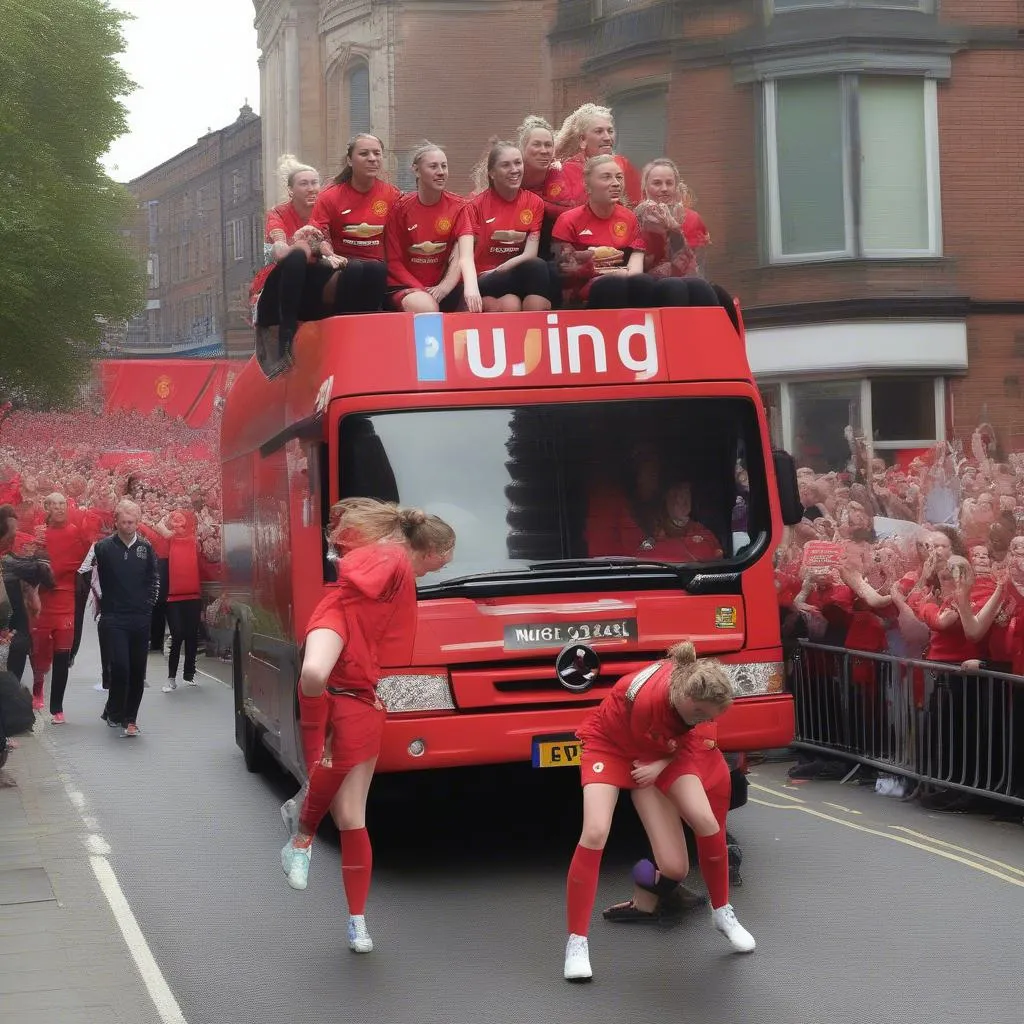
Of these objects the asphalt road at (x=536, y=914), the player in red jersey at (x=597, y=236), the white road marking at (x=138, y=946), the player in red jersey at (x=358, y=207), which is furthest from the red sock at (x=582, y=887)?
the player in red jersey at (x=358, y=207)

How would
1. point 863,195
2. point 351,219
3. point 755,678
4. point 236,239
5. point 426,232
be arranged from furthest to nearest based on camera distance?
1. point 236,239
2. point 863,195
3. point 426,232
4. point 351,219
5. point 755,678

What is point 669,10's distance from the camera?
28484mm

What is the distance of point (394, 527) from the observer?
8.10 meters

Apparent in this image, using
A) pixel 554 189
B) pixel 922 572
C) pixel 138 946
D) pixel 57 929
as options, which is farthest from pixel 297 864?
pixel 922 572

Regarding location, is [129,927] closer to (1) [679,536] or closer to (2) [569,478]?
(2) [569,478]

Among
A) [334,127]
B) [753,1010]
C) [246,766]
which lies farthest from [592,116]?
[334,127]

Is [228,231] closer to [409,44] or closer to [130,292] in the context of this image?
[130,292]

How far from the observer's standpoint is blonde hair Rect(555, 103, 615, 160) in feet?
39.4

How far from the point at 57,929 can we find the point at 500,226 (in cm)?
476

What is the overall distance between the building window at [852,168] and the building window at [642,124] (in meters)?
1.90

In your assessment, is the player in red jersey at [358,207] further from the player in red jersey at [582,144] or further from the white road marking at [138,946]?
the white road marking at [138,946]

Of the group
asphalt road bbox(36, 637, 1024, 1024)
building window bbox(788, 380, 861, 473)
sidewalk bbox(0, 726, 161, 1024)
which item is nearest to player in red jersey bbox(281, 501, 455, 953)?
asphalt road bbox(36, 637, 1024, 1024)

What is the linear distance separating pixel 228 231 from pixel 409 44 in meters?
55.1

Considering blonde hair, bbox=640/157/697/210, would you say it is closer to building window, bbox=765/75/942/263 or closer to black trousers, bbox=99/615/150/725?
black trousers, bbox=99/615/150/725
